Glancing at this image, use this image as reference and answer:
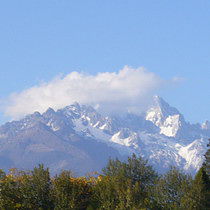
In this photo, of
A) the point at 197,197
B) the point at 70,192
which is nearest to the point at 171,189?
the point at 197,197

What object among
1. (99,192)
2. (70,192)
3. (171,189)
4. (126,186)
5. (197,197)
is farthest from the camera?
(171,189)

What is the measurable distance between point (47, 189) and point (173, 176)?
105ft

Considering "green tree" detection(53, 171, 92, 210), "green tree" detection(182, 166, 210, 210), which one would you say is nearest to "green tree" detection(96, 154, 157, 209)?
"green tree" detection(53, 171, 92, 210)

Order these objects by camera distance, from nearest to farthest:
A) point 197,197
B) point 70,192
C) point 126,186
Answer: point 197,197 → point 126,186 → point 70,192

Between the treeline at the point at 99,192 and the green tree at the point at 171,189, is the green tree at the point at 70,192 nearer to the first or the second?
the treeline at the point at 99,192

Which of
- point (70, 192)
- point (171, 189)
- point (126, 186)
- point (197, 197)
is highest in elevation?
point (171, 189)

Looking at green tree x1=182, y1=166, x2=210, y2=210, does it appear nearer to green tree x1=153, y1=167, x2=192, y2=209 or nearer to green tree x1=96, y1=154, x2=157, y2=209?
green tree x1=153, y1=167, x2=192, y2=209

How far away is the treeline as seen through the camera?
464ft

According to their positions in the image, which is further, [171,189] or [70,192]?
[171,189]

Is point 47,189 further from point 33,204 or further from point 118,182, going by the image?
point 118,182

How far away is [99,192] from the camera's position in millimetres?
150875

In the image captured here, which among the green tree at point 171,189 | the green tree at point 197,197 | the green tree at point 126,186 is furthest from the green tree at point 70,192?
the green tree at point 197,197

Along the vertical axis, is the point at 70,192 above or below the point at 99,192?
above

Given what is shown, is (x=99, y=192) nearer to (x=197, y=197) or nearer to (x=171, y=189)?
(x=171, y=189)
